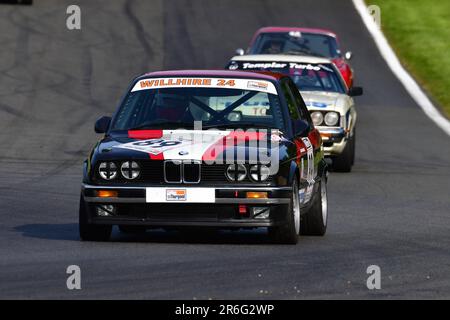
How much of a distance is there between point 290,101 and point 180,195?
1948 millimetres

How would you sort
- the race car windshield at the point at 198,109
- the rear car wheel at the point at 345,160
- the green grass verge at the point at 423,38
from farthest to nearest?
Result: 1. the green grass verge at the point at 423,38
2. the rear car wheel at the point at 345,160
3. the race car windshield at the point at 198,109

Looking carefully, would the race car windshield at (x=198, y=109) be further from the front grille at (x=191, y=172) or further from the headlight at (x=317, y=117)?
the headlight at (x=317, y=117)

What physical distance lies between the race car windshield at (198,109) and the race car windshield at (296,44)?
13081mm

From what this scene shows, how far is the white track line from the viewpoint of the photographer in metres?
26.0

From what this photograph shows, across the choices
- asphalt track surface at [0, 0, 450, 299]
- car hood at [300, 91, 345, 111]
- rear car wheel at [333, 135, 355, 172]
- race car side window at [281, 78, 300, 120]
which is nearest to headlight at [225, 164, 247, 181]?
asphalt track surface at [0, 0, 450, 299]

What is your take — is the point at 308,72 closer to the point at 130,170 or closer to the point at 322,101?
the point at 322,101

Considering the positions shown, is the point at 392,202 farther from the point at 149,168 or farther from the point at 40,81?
the point at 40,81

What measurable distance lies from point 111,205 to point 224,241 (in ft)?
3.63

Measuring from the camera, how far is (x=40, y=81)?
27.0 meters

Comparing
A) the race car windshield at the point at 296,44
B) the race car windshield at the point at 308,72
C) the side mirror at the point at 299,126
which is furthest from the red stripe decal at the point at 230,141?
the race car windshield at the point at 296,44

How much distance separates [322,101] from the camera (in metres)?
18.8

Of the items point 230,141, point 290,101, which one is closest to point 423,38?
point 290,101

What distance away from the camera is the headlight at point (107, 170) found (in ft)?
36.7
